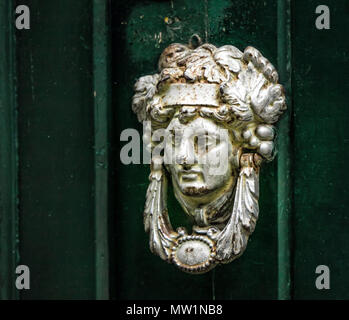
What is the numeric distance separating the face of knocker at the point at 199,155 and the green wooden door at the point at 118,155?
11cm

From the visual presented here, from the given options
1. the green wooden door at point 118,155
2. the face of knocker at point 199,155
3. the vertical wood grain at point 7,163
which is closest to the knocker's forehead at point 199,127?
the face of knocker at point 199,155

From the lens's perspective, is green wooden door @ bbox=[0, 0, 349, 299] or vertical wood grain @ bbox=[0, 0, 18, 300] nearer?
green wooden door @ bbox=[0, 0, 349, 299]

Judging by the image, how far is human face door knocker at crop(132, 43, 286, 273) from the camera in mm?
1428

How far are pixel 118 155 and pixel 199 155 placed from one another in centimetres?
20

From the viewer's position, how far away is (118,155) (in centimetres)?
158

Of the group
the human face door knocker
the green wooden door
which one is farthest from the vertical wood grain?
the human face door knocker

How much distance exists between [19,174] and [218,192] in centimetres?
38

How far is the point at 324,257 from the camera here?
1487 millimetres

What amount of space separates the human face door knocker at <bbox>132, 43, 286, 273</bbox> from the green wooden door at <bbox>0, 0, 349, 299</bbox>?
0.18ft

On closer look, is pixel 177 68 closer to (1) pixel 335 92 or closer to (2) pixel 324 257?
(1) pixel 335 92

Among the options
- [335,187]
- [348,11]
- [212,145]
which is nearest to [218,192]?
[212,145]

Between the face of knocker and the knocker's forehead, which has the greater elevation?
the knocker's forehead

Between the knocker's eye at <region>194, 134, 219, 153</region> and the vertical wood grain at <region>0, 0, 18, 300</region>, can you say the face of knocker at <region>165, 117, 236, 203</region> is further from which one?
the vertical wood grain at <region>0, 0, 18, 300</region>

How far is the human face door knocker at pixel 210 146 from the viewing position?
1428 mm
